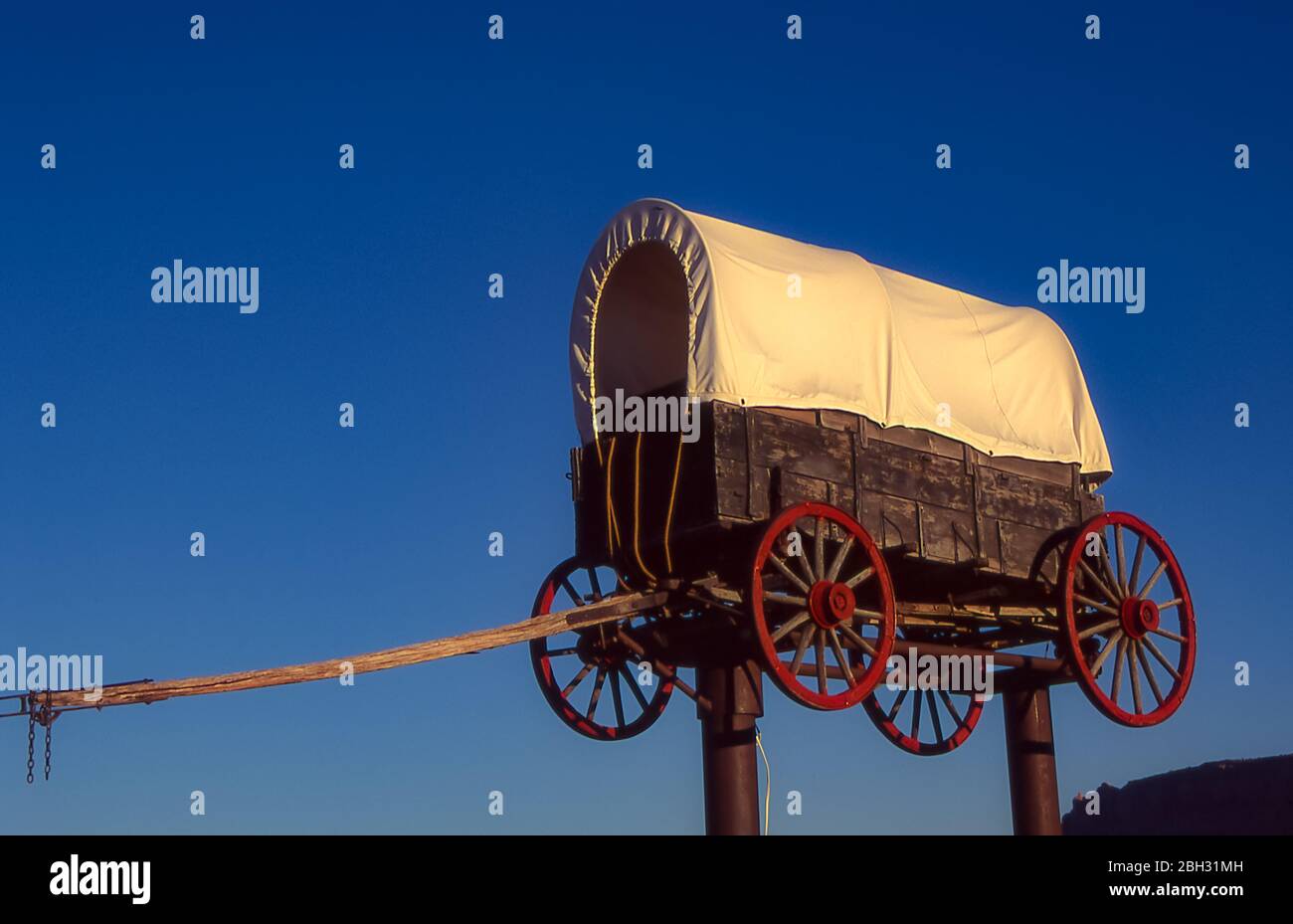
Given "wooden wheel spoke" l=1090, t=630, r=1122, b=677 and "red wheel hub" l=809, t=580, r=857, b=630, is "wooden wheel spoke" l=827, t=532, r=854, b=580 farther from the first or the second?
"wooden wheel spoke" l=1090, t=630, r=1122, b=677

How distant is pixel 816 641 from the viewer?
45.3 ft

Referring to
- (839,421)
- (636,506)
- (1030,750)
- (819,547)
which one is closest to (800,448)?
(839,421)

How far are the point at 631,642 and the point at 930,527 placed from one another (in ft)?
9.50

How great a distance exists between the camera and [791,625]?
44.9ft

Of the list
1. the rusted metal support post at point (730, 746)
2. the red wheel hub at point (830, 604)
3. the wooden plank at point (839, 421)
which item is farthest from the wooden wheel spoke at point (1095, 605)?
the rusted metal support post at point (730, 746)

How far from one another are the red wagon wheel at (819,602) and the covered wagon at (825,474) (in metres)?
0.02

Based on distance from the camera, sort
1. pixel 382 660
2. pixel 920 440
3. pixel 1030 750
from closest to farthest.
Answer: pixel 382 660, pixel 920 440, pixel 1030 750

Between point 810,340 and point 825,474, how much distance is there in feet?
3.79

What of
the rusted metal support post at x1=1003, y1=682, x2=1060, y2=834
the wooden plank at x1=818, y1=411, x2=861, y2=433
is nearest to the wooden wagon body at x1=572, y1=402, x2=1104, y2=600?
the wooden plank at x1=818, y1=411, x2=861, y2=433

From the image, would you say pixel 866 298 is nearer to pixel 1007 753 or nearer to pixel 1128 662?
pixel 1128 662

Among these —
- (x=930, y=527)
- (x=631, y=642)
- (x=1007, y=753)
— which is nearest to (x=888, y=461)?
(x=930, y=527)

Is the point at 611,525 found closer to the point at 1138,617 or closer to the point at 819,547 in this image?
the point at 819,547

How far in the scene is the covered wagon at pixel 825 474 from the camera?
45.2ft

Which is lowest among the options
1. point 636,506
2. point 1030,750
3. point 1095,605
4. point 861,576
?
point 1030,750
